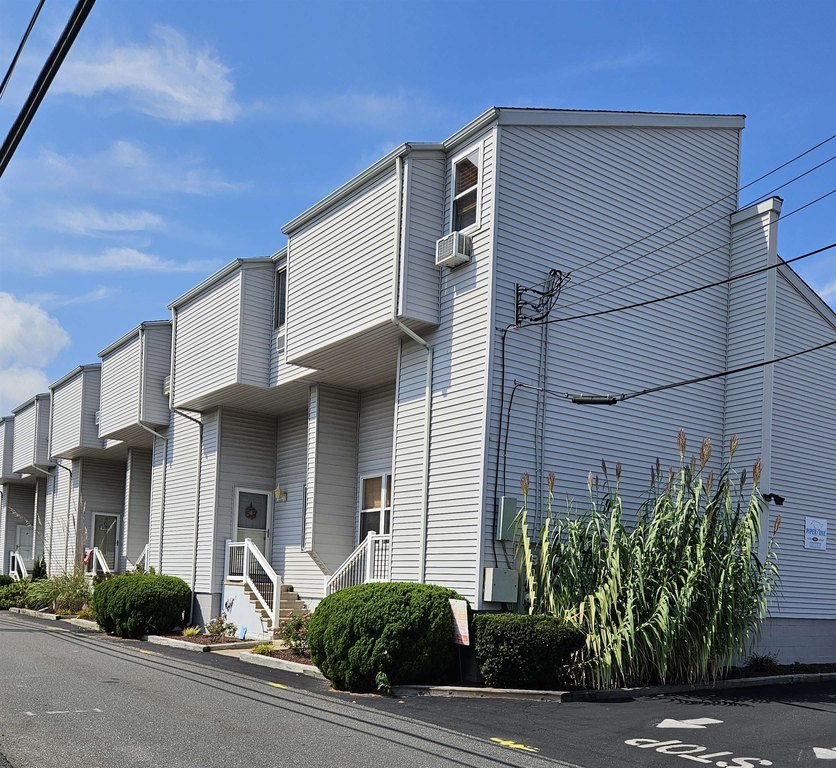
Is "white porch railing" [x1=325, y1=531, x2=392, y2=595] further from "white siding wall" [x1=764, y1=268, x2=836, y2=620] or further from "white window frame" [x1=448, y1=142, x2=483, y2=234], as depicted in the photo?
"white siding wall" [x1=764, y1=268, x2=836, y2=620]

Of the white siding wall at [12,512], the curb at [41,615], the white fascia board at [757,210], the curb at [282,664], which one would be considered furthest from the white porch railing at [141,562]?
the white fascia board at [757,210]

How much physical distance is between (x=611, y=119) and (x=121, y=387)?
55.4 ft

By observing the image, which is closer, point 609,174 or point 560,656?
point 560,656

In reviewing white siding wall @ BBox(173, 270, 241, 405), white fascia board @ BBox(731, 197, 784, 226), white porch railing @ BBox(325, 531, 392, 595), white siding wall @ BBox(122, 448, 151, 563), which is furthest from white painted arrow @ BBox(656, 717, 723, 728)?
white siding wall @ BBox(122, 448, 151, 563)

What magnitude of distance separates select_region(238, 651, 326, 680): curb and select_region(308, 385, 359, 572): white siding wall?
98.1 inches

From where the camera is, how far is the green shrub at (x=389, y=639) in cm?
1277

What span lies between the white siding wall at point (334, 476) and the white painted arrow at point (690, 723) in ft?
29.3

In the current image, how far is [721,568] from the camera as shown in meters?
13.2

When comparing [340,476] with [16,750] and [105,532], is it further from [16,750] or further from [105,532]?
[105,532]

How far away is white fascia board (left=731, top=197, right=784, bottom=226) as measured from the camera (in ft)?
55.1

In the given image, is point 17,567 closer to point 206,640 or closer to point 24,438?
point 24,438

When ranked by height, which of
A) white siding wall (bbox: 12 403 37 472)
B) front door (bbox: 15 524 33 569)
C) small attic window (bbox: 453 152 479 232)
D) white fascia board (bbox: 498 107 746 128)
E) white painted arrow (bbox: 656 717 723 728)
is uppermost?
white fascia board (bbox: 498 107 746 128)

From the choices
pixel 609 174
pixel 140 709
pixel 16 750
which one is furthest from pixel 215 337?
pixel 16 750

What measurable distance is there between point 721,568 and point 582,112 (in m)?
7.55
